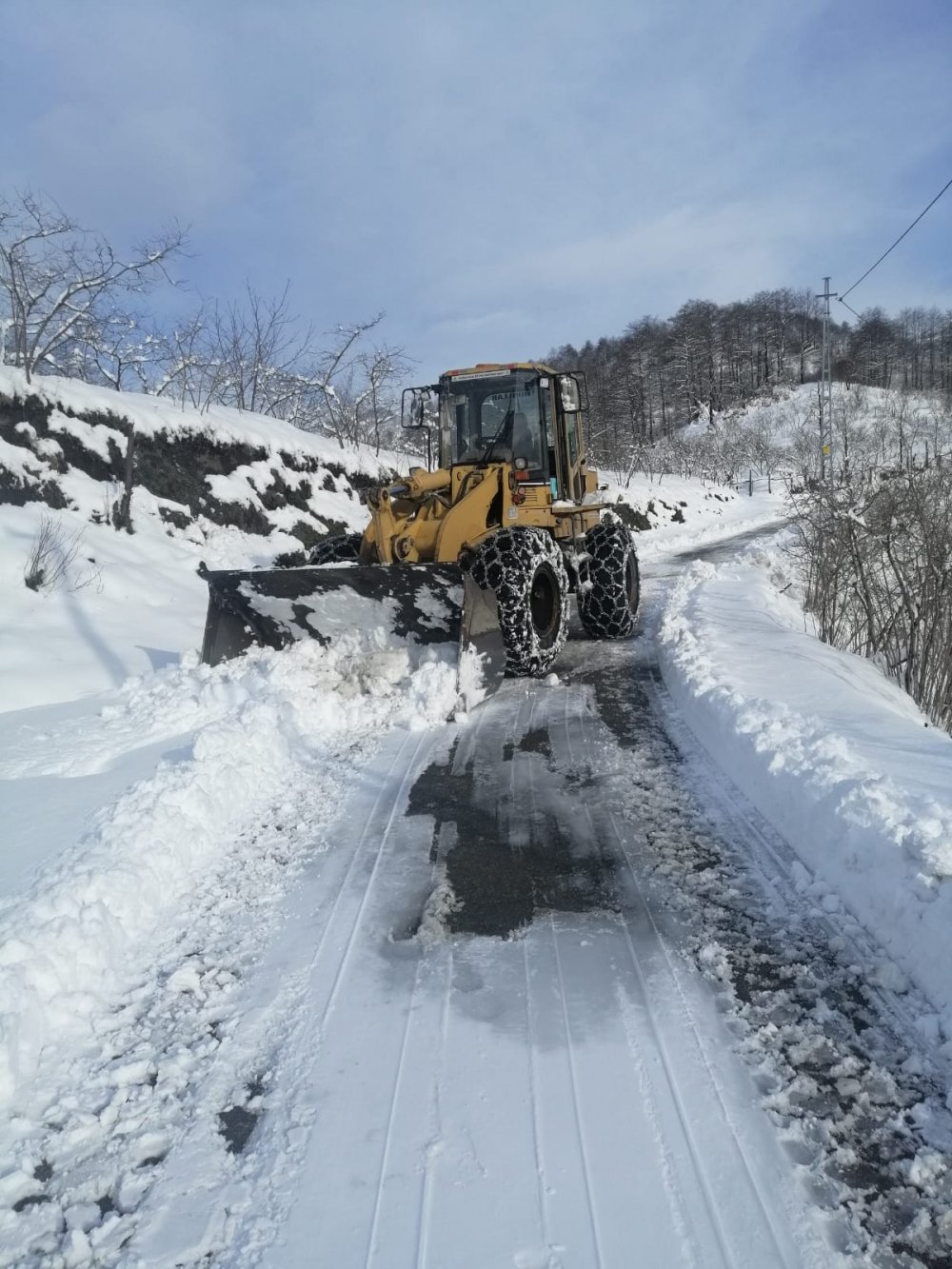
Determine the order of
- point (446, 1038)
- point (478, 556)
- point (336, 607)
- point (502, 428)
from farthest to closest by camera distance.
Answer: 1. point (502, 428)
2. point (478, 556)
3. point (336, 607)
4. point (446, 1038)

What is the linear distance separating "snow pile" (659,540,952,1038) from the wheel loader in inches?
56.7

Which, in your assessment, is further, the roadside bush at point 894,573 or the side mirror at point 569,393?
the roadside bush at point 894,573

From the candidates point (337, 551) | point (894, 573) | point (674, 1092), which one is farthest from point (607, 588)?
point (674, 1092)

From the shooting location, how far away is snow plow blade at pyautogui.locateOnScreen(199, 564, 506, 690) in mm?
7184

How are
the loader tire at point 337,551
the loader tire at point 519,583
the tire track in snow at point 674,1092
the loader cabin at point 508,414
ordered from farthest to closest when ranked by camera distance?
the loader tire at point 337,551 → the loader cabin at point 508,414 → the loader tire at point 519,583 → the tire track in snow at point 674,1092

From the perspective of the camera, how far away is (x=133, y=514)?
1297 centimetres

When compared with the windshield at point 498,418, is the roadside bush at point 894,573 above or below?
below

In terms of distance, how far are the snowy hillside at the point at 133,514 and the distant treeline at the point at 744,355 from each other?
57.2 meters

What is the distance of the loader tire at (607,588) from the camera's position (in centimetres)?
927

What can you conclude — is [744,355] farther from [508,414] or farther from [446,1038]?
[446,1038]

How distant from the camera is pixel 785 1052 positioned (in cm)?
256

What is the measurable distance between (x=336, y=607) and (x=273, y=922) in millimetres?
4070

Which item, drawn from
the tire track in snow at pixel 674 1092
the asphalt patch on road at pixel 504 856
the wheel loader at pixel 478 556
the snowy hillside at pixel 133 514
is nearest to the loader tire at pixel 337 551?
the wheel loader at pixel 478 556

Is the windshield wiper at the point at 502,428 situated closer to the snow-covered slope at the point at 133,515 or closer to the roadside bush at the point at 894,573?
the snow-covered slope at the point at 133,515
